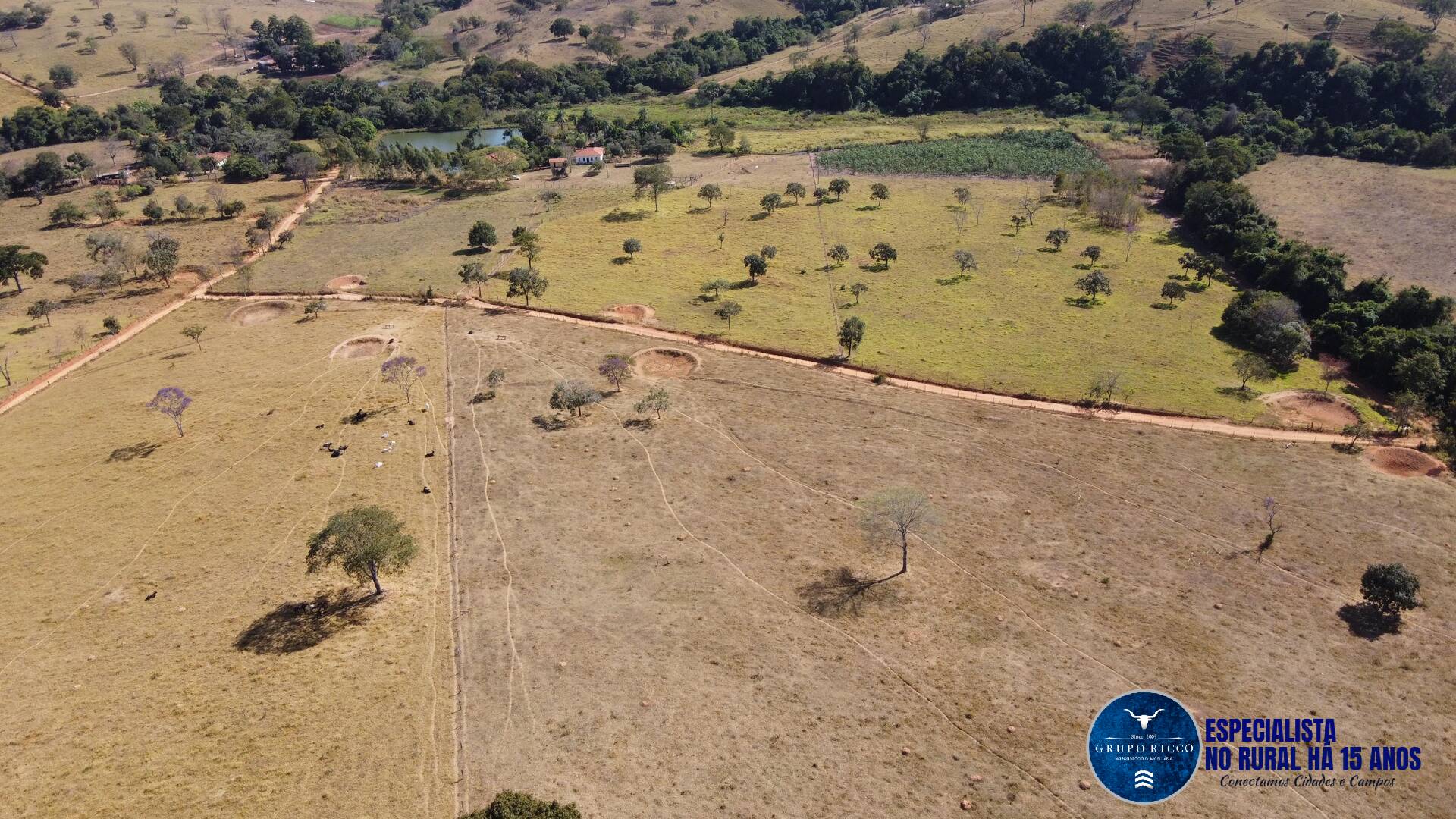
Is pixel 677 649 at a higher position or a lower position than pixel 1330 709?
higher

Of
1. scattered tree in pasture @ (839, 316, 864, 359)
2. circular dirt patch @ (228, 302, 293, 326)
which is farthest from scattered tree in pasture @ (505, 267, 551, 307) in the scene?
scattered tree in pasture @ (839, 316, 864, 359)

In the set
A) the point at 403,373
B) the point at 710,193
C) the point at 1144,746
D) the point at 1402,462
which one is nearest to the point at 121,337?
the point at 403,373

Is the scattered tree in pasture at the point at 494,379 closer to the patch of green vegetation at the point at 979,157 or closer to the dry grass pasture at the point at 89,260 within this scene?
the dry grass pasture at the point at 89,260

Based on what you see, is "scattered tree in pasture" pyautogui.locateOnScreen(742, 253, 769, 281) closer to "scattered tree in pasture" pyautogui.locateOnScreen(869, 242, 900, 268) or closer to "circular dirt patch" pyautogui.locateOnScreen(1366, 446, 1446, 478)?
"scattered tree in pasture" pyautogui.locateOnScreen(869, 242, 900, 268)

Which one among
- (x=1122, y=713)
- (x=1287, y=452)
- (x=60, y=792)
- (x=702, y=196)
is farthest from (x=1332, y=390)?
(x=60, y=792)

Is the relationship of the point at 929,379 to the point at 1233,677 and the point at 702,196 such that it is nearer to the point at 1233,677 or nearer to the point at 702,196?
the point at 1233,677

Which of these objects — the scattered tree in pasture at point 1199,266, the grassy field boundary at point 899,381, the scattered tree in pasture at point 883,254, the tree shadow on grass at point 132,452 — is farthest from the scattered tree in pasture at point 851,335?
the tree shadow on grass at point 132,452
